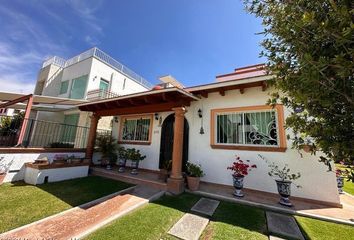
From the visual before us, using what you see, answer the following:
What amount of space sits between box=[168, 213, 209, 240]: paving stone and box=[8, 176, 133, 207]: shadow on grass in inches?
135

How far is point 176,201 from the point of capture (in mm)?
5898

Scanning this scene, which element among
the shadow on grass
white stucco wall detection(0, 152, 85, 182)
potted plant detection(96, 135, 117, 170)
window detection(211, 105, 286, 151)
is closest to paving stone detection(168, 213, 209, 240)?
the shadow on grass

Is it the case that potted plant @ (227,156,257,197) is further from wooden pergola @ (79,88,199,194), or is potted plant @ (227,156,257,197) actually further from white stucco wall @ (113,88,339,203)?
wooden pergola @ (79,88,199,194)

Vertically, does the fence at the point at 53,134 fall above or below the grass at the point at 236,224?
above

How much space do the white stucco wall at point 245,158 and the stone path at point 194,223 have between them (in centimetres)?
222

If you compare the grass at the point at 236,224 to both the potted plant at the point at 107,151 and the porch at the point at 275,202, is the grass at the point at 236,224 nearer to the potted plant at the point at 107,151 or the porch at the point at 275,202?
the porch at the point at 275,202

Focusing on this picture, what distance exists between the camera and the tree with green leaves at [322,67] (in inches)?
69.4

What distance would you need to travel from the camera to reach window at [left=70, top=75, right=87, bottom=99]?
54.2ft

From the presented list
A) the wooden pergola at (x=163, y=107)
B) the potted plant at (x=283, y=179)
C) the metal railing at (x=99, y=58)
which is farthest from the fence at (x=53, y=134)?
the potted plant at (x=283, y=179)

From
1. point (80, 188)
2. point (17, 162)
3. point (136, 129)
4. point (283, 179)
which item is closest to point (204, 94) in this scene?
point (283, 179)

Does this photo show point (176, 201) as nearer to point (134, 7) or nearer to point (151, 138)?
point (151, 138)

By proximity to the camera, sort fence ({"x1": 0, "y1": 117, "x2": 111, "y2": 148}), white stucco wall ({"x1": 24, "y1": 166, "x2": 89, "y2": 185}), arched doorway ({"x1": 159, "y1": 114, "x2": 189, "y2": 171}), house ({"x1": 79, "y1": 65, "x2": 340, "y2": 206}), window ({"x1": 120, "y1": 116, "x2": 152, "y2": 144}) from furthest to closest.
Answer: fence ({"x1": 0, "y1": 117, "x2": 111, "y2": 148}) < window ({"x1": 120, "y1": 116, "x2": 152, "y2": 144}) < arched doorway ({"x1": 159, "y1": 114, "x2": 189, "y2": 171}) < white stucco wall ({"x1": 24, "y1": 166, "x2": 89, "y2": 185}) < house ({"x1": 79, "y1": 65, "x2": 340, "y2": 206})

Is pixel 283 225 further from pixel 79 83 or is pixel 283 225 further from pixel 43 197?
pixel 79 83

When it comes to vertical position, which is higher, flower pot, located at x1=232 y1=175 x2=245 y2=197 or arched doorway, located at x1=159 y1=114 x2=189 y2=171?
arched doorway, located at x1=159 y1=114 x2=189 y2=171
